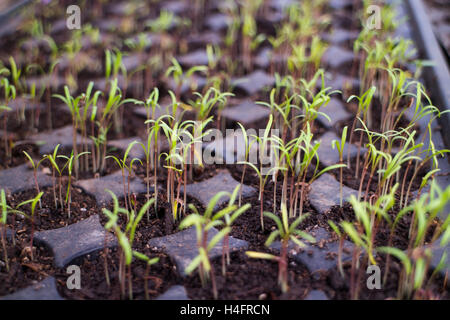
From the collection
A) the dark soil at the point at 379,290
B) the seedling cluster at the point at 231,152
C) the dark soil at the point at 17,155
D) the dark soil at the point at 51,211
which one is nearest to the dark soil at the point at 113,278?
the seedling cluster at the point at 231,152

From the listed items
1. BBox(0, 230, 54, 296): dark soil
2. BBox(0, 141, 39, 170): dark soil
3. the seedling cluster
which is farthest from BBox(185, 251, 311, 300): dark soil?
BBox(0, 141, 39, 170): dark soil

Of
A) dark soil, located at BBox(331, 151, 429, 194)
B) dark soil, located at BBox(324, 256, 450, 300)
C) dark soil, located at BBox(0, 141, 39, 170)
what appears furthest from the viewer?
dark soil, located at BBox(0, 141, 39, 170)

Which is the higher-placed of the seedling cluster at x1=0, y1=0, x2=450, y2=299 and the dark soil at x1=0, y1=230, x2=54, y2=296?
the seedling cluster at x1=0, y1=0, x2=450, y2=299

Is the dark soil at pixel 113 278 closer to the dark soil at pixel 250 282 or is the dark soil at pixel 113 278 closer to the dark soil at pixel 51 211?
the dark soil at pixel 250 282

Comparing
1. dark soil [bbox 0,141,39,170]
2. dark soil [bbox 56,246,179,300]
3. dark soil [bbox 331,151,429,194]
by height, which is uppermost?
dark soil [bbox 0,141,39,170]

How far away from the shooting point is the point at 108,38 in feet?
10.4

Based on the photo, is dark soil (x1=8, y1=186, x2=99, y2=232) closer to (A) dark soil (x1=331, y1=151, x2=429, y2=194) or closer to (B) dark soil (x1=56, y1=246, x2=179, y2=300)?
(B) dark soil (x1=56, y1=246, x2=179, y2=300)

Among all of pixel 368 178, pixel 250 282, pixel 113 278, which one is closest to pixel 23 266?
pixel 113 278

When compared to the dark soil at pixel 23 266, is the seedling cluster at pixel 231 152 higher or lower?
higher

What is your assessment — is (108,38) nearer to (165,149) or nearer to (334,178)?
(165,149)

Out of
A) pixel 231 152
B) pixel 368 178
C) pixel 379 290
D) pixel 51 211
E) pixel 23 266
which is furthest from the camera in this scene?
pixel 231 152

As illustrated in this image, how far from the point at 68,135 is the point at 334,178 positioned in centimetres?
114

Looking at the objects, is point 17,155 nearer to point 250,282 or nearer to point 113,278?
point 113,278
